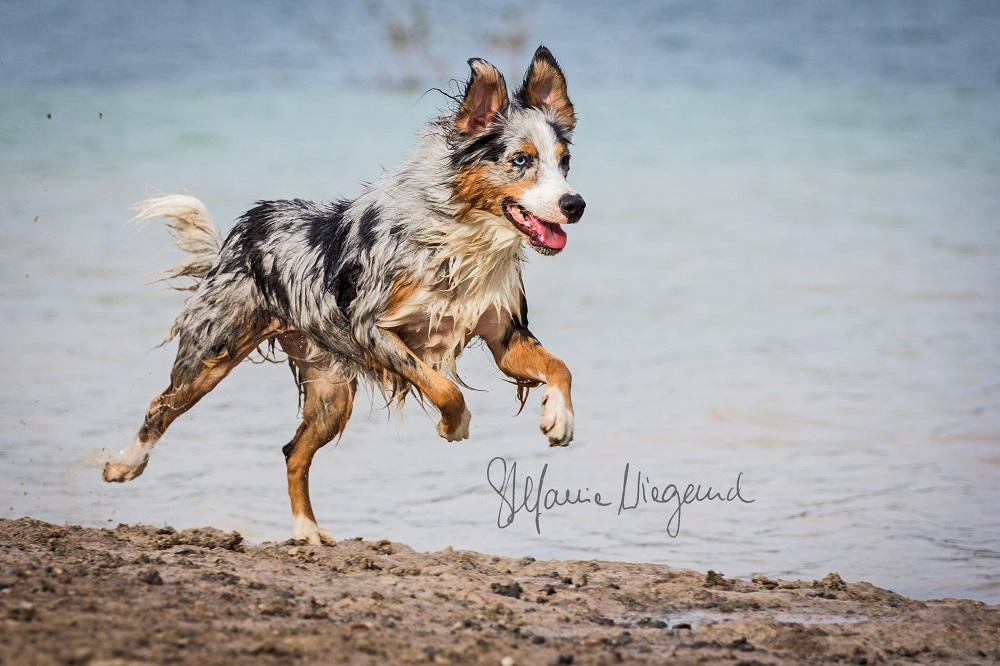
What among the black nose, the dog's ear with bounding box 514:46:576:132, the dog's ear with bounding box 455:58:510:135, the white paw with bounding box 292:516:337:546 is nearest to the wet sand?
the white paw with bounding box 292:516:337:546

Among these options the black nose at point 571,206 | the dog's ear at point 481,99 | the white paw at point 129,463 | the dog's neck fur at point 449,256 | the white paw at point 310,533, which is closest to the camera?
the black nose at point 571,206

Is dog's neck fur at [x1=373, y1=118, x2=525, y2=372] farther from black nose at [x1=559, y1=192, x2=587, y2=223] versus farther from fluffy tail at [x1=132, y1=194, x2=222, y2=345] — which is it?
fluffy tail at [x1=132, y1=194, x2=222, y2=345]

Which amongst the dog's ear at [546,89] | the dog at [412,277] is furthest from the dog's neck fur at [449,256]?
the dog's ear at [546,89]

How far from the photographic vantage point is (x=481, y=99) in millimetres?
5457

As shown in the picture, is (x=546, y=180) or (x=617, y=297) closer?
(x=546, y=180)

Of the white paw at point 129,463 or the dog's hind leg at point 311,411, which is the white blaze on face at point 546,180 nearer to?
the dog's hind leg at point 311,411

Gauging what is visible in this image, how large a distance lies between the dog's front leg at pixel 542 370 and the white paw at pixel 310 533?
120 centimetres

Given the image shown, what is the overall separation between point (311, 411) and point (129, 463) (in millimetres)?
919

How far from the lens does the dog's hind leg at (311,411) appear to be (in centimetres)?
639

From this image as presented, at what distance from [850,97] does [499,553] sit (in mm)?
19147

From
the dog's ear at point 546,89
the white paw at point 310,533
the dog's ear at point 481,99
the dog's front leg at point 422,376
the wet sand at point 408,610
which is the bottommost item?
the wet sand at point 408,610

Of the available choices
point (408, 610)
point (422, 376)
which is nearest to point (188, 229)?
point (422, 376)

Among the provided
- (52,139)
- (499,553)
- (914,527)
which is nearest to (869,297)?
(914,527)

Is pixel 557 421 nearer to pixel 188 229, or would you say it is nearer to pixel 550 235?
pixel 550 235
